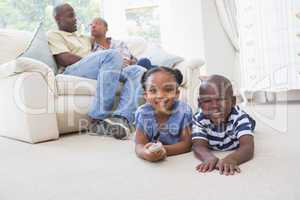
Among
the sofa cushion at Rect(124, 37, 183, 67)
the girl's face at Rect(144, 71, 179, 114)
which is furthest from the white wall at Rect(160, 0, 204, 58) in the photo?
the girl's face at Rect(144, 71, 179, 114)

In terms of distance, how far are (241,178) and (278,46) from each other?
2268 mm

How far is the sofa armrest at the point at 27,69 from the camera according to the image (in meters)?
1.49

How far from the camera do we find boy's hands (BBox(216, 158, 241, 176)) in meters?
0.85

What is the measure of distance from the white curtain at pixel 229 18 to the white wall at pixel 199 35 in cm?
6

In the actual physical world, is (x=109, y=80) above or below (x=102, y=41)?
below

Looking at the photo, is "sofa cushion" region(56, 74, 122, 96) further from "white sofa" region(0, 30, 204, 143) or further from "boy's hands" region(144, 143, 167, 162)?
"boy's hands" region(144, 143, 167, 162)

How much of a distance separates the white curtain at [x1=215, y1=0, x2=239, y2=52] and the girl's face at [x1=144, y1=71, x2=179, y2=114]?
8.58 feet

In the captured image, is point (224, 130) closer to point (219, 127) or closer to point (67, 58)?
point (219, 127)

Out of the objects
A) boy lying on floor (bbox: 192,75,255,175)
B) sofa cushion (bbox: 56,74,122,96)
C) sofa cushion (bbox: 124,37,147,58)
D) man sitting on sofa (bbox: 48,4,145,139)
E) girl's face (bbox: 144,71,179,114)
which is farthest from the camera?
sofa cushion (bbox: 124,37,147,58)

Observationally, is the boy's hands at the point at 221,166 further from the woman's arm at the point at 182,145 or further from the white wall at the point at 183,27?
the white wall at the point at 183,27

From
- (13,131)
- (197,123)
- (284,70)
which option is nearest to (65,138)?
(13,131)

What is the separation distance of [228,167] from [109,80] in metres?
1.00

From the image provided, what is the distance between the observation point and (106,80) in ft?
5.56

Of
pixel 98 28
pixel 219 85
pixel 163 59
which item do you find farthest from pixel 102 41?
pixel 219 85
